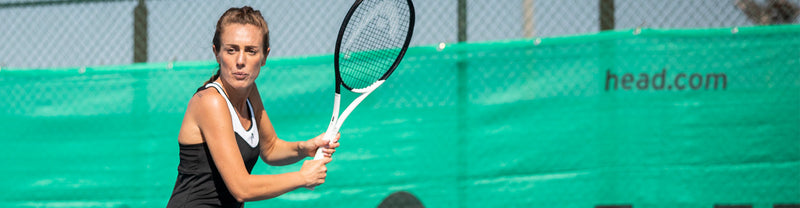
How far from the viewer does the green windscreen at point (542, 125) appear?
3.56m

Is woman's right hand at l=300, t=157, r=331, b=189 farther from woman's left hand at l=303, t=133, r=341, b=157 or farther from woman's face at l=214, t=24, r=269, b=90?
woman's face at l=214, t=24, r=269, b=90

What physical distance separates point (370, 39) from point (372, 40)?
2 centimetres

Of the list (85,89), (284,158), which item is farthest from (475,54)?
(85,89)

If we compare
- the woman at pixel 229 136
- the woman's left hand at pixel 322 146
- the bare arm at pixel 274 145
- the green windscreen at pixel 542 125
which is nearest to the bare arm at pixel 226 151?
the woman at pixel 229 136

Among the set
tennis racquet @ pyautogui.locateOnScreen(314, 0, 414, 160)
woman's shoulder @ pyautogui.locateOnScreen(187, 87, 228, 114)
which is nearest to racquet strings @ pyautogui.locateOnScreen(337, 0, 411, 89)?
tennis racquet @ pyautogui.locateOnScreen(314, 0, 414, 160)

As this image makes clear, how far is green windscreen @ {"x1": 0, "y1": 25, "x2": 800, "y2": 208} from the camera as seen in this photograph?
3.56 metres

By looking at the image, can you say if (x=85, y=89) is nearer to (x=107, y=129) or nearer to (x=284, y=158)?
(x=107, y=129)

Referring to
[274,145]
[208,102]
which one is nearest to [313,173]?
[208,102]

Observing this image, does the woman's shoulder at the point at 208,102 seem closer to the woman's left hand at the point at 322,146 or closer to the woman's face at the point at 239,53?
the woman's face at the point at 239,53

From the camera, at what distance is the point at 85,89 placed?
3.88 metres

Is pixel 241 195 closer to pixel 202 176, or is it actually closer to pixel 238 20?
pixel 202 176

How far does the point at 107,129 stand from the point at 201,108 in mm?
2250

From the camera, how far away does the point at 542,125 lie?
11.9 feet

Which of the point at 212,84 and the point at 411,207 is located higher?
the point at 212,84
